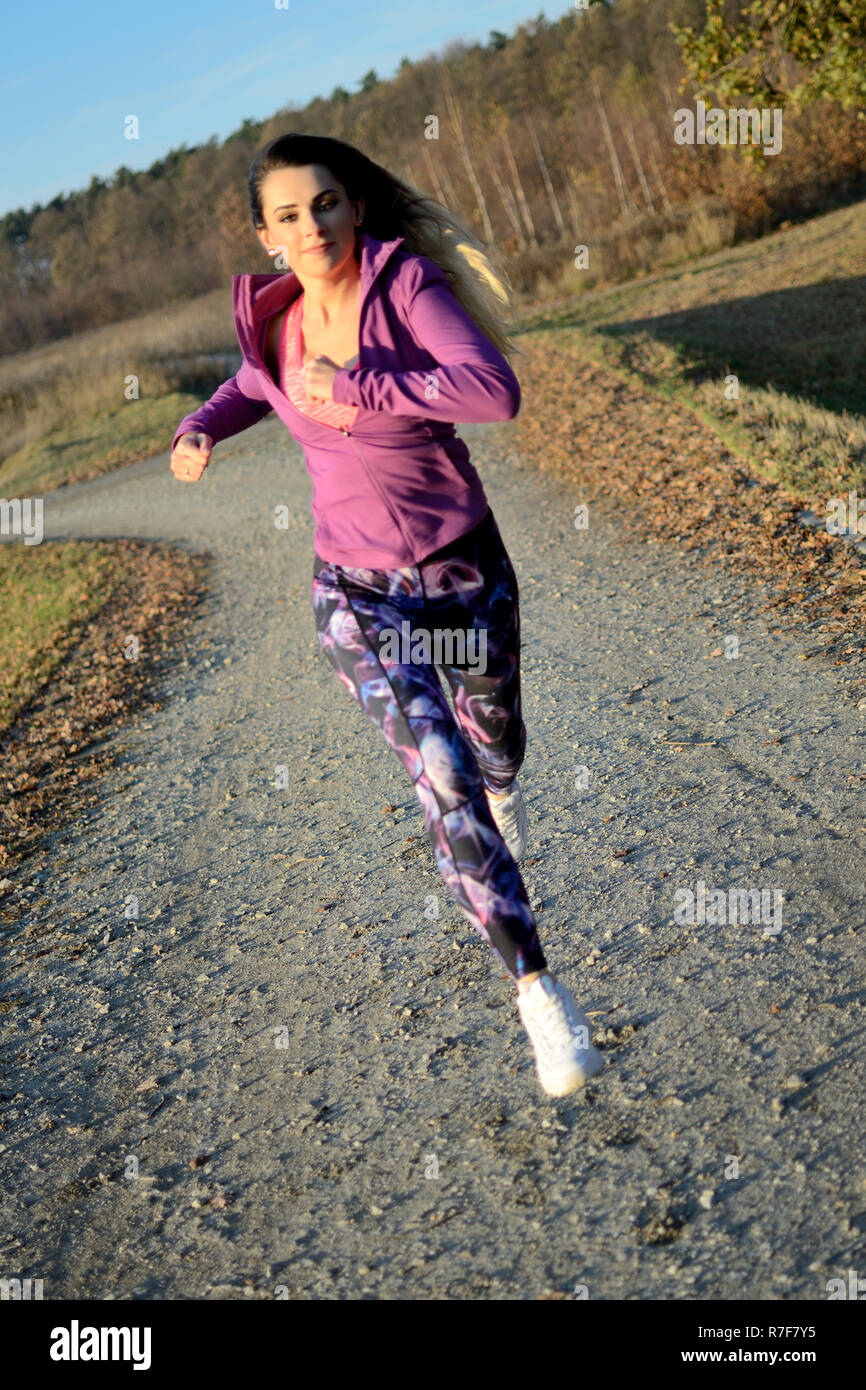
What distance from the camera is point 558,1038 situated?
2639mm

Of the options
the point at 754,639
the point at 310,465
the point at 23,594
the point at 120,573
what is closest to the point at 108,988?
the point at 310,465

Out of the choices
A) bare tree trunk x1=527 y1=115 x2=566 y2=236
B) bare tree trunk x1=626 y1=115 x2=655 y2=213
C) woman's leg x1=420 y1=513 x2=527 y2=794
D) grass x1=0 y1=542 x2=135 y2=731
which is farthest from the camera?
bare tree trunk x1=527 y1=115 x2=566 y2=236

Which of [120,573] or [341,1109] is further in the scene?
[120,573]

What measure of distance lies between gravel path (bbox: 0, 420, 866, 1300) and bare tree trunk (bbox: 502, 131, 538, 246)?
45585mm

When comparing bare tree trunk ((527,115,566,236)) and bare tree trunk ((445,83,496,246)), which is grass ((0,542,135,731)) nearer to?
bare tree trunk ((445,83,496,246))

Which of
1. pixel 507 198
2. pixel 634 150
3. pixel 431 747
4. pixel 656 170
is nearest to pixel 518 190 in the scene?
pixel 507 198

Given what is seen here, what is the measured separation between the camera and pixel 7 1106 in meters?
3.56

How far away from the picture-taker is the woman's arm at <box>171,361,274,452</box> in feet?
10.8

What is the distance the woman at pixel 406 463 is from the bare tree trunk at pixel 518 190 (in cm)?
4705

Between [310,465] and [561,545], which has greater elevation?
[310,465]

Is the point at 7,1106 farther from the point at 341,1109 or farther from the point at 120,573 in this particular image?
the point at 120,573

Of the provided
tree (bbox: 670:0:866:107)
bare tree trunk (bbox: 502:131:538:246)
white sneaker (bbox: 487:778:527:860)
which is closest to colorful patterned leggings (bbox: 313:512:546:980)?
white sneaker (bbox: 487:778:527:860)

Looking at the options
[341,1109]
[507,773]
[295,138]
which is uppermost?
[295,138]

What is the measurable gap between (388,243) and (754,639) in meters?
3.47
